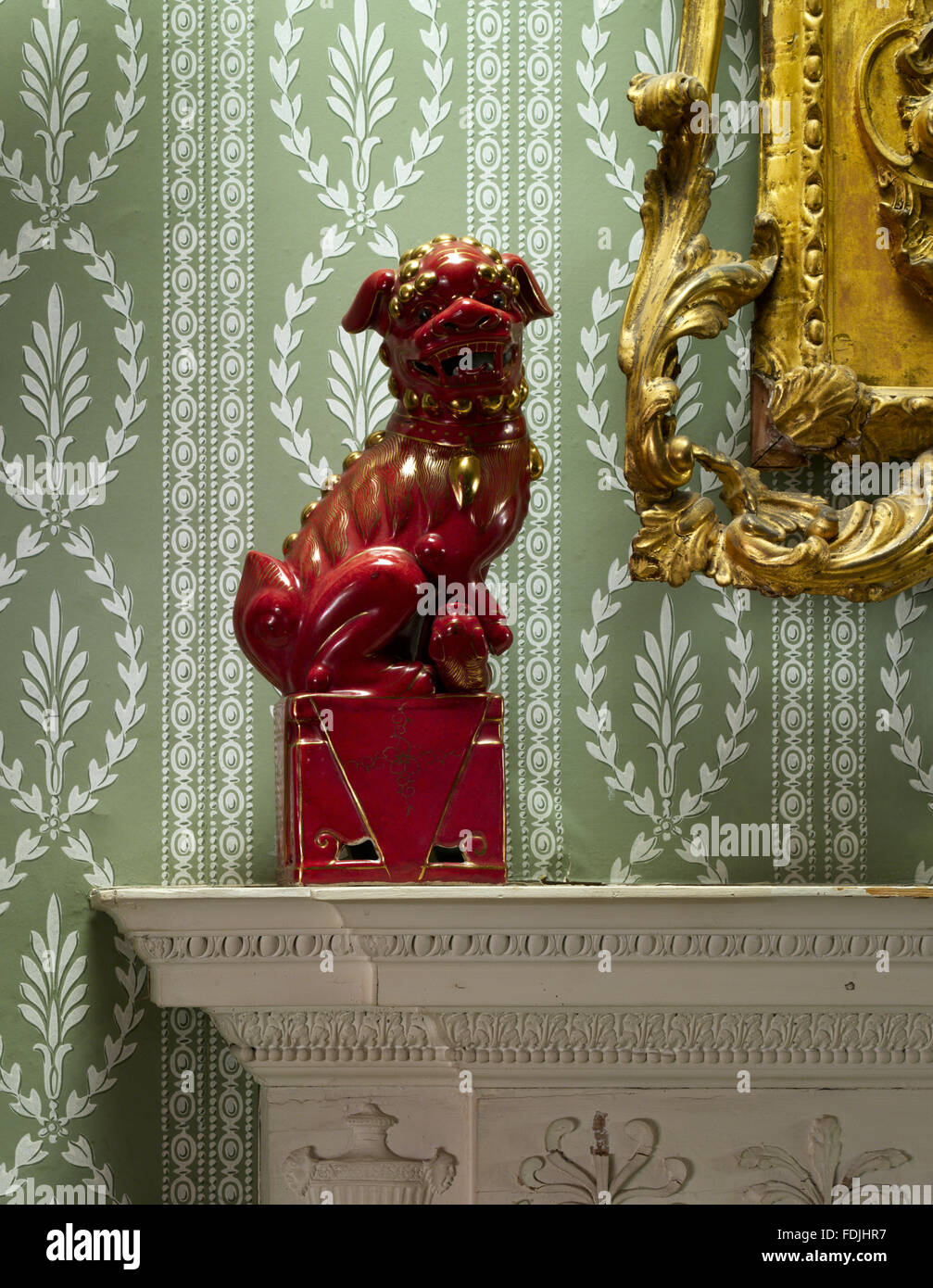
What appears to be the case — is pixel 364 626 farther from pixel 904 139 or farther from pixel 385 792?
pixel 904 139

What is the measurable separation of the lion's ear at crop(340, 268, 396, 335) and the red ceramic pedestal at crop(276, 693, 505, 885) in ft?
1.04

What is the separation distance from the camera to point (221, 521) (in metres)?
1.35

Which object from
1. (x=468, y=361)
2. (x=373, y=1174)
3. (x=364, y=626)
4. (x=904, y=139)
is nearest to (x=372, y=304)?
(x=468, y=361)

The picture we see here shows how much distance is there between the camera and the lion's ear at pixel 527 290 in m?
1.16

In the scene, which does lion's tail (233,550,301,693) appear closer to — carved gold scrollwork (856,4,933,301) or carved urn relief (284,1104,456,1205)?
carved urn relief (284,1104,456,1205)

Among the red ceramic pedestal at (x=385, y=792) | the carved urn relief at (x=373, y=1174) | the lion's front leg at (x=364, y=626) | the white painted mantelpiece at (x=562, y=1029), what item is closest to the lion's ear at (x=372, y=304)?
the lion's front leg at (x=364, y=626)

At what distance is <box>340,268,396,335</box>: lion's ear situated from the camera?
1.15 meters

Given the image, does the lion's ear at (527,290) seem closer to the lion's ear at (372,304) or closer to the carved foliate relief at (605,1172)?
the lion's ear at (372,304)

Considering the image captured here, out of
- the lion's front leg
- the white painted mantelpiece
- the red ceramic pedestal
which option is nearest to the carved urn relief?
the white painted mantelpiece

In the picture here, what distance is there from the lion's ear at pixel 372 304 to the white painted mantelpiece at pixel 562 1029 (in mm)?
467

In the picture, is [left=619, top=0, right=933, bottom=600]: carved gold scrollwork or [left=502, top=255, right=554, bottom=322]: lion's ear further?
[left=619, top=0, right=933, bottom=600]: carved gold scrollwork

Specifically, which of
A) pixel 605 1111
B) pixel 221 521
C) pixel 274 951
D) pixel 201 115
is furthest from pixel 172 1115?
pixel 201 115

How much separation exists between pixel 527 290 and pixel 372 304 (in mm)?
132
